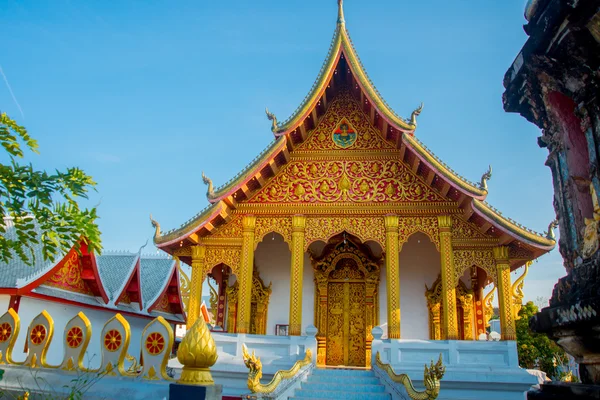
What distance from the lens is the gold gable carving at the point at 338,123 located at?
11.0 metres

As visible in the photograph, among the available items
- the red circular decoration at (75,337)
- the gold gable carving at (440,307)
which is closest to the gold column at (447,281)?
the gold gable carving at (440,307)

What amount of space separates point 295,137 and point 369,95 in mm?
1900

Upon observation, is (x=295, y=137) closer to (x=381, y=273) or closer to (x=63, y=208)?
(x=381, y=273)

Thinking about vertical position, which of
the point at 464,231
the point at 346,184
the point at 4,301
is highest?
the point at 346,184

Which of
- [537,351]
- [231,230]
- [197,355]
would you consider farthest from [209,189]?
[537,351]

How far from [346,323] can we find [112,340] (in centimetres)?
840

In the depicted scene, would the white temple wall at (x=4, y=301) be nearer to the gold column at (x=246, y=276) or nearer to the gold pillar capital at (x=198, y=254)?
the gold pillar capital at (x=198, y=254)

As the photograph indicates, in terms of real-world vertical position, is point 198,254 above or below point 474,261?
above

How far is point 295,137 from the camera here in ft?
36.2

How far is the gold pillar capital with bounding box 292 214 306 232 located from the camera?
10594 mm

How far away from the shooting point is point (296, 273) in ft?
33.9

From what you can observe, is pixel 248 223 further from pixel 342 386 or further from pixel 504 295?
pixel 504 295

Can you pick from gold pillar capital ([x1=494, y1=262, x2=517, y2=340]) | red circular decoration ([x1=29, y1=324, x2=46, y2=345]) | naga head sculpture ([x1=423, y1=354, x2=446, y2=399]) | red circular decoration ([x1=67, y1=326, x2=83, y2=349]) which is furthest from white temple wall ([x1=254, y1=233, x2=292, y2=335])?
red circular decoration ([x1=67, y1=326, x2=83, y2=349])

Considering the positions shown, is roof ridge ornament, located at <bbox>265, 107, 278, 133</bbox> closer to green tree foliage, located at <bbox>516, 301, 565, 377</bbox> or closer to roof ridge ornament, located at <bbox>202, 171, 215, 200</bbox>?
roof ridge ornament, located at <bbox>202, 171, 215, 200</bbox>
